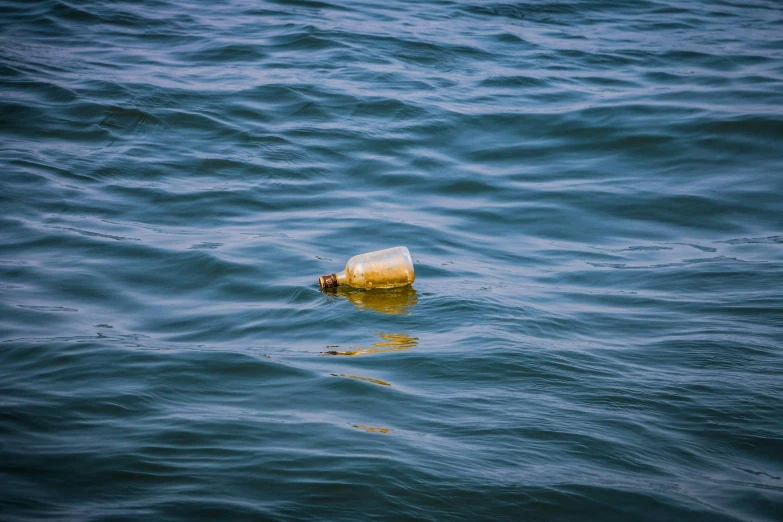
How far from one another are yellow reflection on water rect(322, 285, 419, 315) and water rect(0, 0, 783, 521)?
0.12 feet

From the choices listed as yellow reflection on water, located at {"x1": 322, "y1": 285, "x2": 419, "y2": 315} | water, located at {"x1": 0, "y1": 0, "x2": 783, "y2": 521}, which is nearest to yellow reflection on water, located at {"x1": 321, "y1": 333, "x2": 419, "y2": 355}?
water, located at {"x1": 0, "y1": 0, "x2": 783, "y2": 521}

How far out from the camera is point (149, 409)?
3.93 metres

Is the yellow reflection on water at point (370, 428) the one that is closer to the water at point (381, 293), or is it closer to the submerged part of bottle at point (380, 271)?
the water at point (381, 293)

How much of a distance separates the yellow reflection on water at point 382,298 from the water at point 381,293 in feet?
0.12

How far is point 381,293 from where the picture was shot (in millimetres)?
5605

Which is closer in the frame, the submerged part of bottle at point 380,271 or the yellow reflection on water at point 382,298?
the yellow reflection on water at point 382,298

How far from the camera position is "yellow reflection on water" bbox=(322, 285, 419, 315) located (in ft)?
17.5

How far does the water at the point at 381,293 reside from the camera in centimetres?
346

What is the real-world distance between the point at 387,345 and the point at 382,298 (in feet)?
2.53

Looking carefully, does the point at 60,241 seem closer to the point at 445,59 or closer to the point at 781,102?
the point at 445,59

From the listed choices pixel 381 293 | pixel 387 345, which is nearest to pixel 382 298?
pixel 381 293

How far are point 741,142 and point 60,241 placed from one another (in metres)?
6.96

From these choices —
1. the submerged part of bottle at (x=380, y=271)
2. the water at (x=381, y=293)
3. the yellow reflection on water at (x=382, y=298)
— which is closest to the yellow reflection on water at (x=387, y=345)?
the water at (x=381, y=293)

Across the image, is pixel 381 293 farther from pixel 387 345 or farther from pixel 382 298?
pixel 387 345
